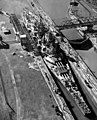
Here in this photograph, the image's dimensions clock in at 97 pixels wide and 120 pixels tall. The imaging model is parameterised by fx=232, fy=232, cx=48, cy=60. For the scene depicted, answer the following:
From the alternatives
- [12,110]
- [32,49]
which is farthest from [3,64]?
[12,110]

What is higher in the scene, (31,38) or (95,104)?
(31,38)

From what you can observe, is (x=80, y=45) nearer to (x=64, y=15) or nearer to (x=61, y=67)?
(x=61, y=67)

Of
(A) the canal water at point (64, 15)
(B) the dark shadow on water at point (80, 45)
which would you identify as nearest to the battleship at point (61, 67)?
(B) the dark shadow on water at point (80, 45)

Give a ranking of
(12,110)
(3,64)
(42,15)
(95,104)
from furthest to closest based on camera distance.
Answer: (42,15), (3,64), (95,104), (12,110)

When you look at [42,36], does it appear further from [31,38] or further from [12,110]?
[12,110]

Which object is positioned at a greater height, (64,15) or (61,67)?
(64,15)

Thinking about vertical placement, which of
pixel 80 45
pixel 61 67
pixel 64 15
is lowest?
pixel 80 45

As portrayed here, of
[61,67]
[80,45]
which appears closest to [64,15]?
[80,45]

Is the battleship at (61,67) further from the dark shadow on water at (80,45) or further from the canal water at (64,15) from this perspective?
the canal water at (64,15)
